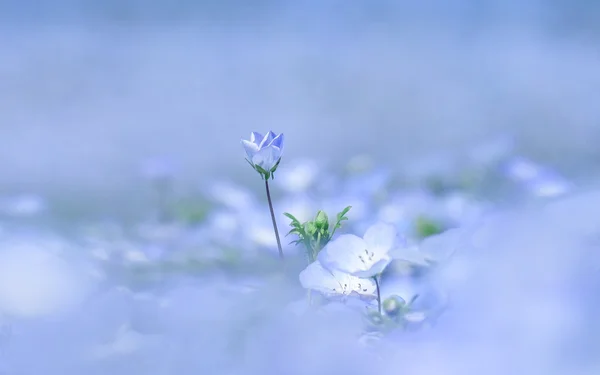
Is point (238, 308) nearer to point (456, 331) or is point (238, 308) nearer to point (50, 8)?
point (456, 331)

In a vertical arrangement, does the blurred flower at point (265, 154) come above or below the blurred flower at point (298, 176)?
below

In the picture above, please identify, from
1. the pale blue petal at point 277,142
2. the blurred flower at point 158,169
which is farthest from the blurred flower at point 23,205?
the pale blue petal at point 277,142

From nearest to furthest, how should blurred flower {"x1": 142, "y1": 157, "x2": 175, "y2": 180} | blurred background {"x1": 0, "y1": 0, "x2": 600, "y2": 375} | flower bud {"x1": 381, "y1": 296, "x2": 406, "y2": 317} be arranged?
flower bud {"x1": 381, "y1": 296, "x2": 406, "y2": 317}, blurred background {"x1": 0, "y1": 0, "x2": 600, "y2": 375}, blurred flower {"x1": 142, "y1": 157, "x2": 175, "y2": 180}

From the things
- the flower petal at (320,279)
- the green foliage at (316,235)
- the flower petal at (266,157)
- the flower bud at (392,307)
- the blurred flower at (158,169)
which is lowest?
the flower bud at (392,307)

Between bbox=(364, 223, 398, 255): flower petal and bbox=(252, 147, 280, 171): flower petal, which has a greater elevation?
bbox=(252, 147, 280, 171): flower petal

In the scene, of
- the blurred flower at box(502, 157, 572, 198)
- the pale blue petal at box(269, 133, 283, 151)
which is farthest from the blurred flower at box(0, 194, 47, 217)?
the blurred flower at box(502, 157, 572, 198)

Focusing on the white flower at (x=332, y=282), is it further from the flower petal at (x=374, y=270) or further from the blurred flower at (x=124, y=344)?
the blurred flower at (x=124, y=344)

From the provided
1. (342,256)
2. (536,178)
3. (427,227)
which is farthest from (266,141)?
(536,178)

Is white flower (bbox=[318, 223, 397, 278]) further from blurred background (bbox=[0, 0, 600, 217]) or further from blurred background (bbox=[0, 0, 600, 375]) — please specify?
blurred background (bbox=[0, 0, 600, 217])

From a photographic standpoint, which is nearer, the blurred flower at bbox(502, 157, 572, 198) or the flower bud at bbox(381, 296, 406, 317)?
the flower bud at bbox(381, 296, 406, 317)
